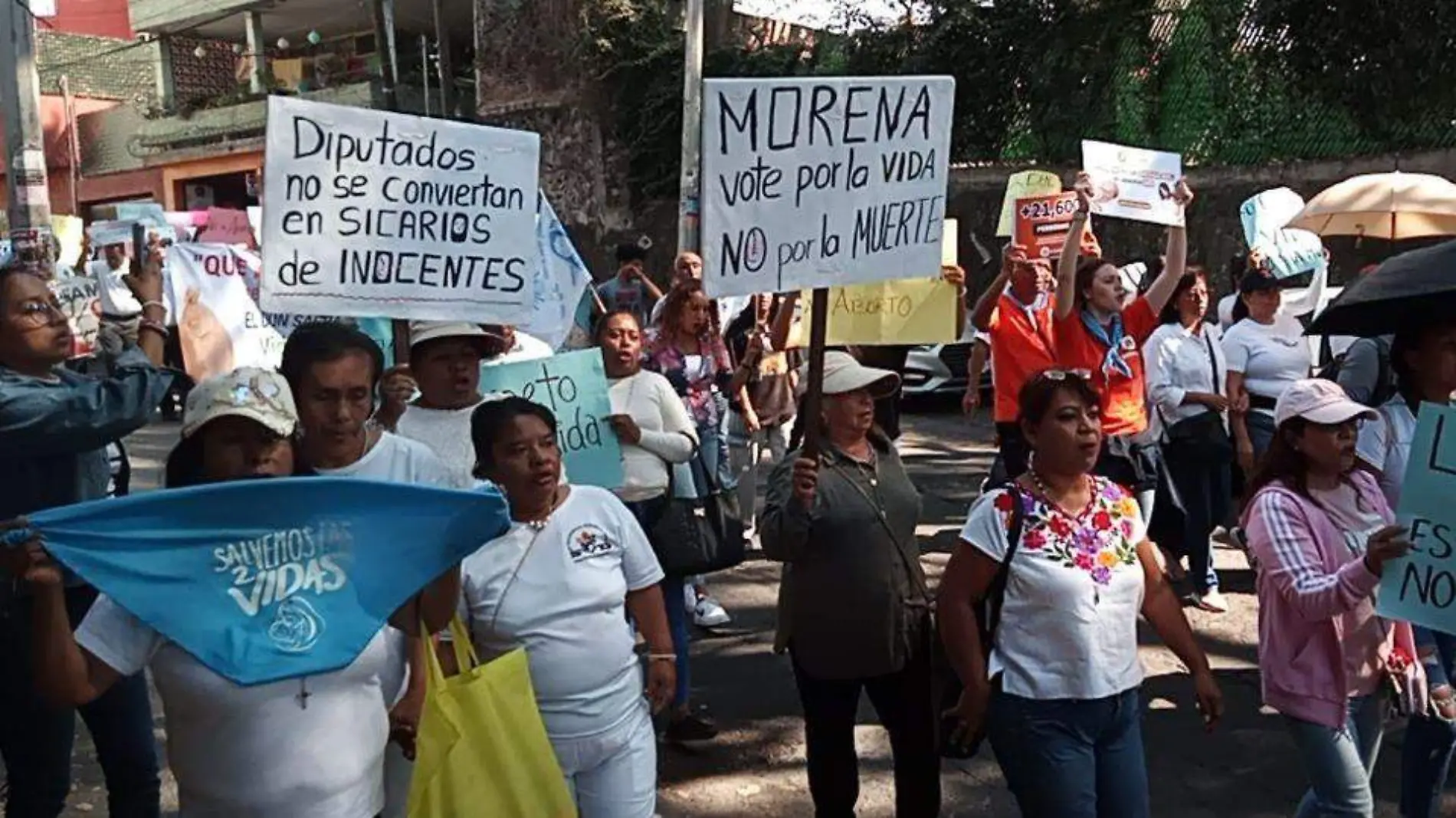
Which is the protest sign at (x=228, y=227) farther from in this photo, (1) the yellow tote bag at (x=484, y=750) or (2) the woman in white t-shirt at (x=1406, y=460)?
(2) the woman in white t-shirt at (x=1406, y=460)

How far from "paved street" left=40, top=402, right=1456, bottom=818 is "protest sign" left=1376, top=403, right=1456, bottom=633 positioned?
65.6 inches

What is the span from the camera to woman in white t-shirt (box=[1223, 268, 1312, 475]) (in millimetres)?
6703

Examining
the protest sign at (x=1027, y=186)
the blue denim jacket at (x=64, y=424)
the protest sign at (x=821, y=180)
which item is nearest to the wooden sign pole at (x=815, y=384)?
the protest sign at (x=821, y=180)

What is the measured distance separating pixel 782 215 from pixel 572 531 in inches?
51.4

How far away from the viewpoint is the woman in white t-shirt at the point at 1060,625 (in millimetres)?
3121

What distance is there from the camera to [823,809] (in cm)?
384

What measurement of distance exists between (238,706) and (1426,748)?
124 inches

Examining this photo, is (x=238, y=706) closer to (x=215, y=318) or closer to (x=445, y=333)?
(x=445, y=333)

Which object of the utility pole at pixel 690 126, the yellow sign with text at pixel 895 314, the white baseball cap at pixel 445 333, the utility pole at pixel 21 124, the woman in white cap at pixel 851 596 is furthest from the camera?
the utility pole at pixel 690 126

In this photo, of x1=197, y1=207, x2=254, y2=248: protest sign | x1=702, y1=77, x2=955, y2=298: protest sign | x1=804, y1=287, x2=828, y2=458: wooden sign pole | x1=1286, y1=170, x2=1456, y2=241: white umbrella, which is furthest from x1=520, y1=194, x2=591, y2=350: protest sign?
x1=197, y1=207, x2=254, y2=248: protest sign

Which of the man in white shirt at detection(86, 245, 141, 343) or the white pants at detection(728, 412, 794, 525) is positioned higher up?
the man in white shirt at detection(86, 245, 141, 343)

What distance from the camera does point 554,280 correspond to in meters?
6.02

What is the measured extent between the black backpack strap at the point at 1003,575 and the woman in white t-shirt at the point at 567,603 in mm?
849

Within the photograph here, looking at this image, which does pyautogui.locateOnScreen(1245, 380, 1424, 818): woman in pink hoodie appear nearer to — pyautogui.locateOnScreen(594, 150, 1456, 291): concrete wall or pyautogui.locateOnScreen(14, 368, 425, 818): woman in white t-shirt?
pyautogui.locateOnScreen(14, 368, 425, 818): woman in white t-shirt
